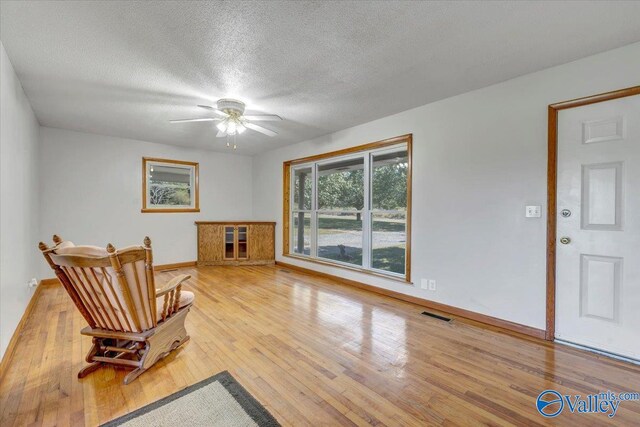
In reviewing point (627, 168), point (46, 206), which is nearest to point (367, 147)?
point (627, 168)

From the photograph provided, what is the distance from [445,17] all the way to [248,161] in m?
5.35

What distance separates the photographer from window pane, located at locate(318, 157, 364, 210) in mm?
Answer: 4422

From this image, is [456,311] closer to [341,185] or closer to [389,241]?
[389,241]

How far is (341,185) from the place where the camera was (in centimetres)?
474

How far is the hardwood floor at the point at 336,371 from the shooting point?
165 centimetres

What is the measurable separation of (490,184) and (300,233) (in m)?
3.62

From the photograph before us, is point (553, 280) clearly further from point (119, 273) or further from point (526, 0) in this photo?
point (119, 273)

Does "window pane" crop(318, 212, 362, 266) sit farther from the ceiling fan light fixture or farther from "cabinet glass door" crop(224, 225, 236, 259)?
the ceiling fan light fixture

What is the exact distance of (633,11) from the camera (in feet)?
5.89

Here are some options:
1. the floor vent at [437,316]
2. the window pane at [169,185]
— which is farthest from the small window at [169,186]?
the floor vent at [437,316]

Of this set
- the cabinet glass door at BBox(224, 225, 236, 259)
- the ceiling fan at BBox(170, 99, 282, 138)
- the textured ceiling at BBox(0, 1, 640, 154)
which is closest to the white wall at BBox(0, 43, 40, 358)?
the textured ceiling at BBox(0, 1, 640, 154)

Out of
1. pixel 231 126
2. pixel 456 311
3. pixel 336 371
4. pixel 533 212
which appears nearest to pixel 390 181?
pixel 533 212

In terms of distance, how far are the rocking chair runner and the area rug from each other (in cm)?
41

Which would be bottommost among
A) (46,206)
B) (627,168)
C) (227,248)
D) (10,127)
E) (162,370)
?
(162,370)
